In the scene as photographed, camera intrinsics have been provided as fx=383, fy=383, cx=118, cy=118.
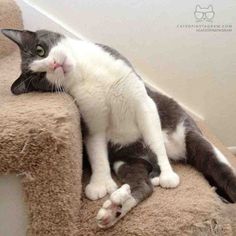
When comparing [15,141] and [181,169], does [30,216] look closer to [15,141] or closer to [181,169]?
[15,141]

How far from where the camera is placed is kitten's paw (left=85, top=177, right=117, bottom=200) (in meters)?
0.95

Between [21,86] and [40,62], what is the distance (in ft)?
0.27

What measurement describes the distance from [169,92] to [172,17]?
0.35 metres

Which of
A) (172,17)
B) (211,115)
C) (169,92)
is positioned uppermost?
(172,17)

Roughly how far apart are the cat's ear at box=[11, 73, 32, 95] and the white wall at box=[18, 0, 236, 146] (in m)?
0.72

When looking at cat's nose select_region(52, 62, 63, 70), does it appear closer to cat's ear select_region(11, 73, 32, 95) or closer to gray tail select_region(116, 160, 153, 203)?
cat's ear select_region(11, 73, 32, 95)

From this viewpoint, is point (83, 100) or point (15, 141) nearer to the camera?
point (15, 141)

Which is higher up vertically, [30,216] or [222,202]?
[30,216]

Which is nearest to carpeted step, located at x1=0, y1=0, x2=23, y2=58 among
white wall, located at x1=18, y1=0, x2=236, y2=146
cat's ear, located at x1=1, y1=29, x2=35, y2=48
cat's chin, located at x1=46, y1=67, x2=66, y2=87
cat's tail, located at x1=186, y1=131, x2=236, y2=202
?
white wall, located at x1=18, y1=0, x2=236, y2=146

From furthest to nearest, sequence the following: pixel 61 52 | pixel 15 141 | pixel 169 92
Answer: pixel 169 92, pixel 61 52, pixel 15 141

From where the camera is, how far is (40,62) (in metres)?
1.03

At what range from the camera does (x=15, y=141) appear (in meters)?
0.74

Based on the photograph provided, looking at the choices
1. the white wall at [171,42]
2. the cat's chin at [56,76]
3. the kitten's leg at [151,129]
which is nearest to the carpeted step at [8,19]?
the white wall at [171,42]

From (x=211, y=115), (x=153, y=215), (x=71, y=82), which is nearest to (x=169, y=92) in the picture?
(x=211, y=115)
